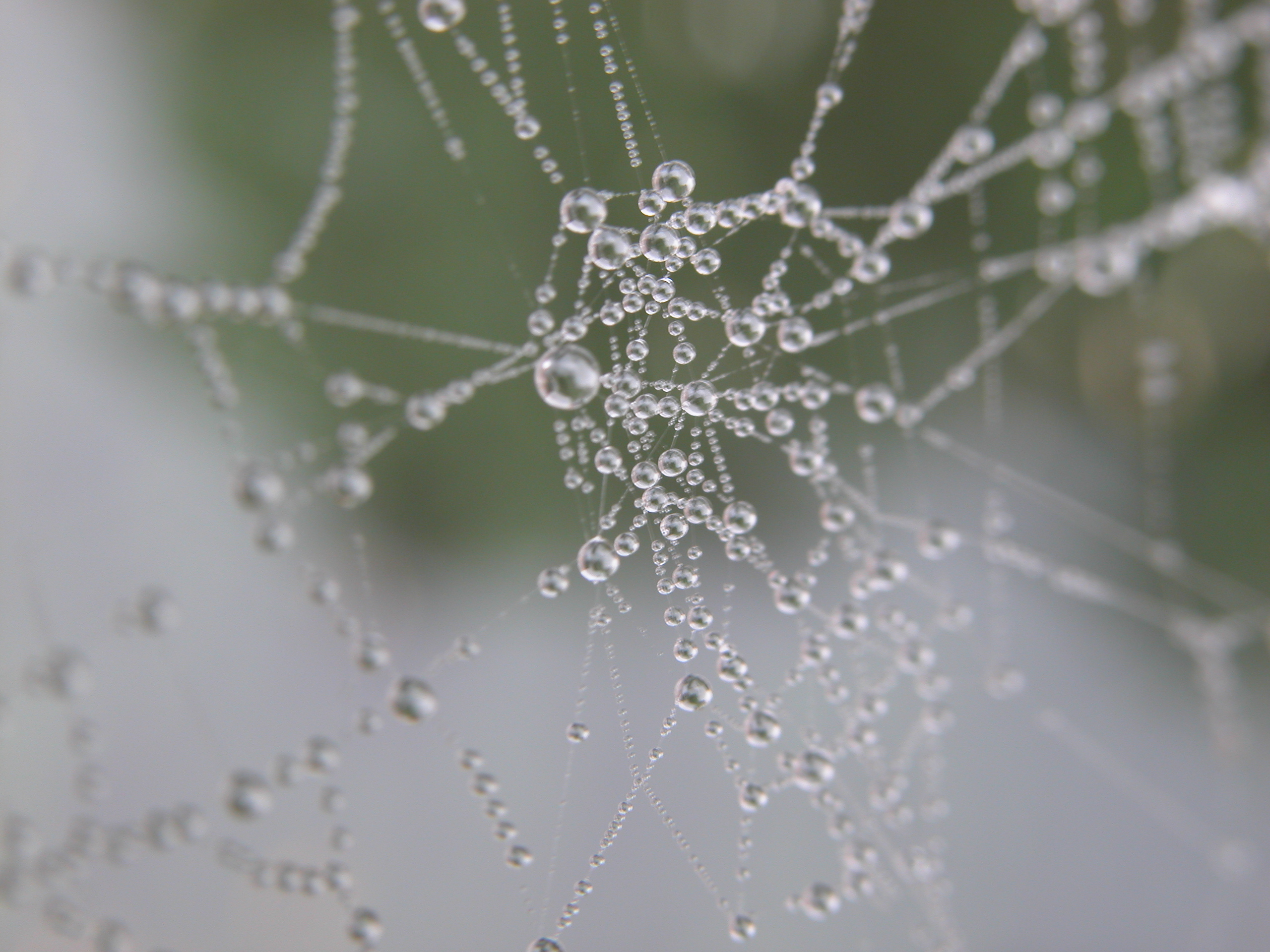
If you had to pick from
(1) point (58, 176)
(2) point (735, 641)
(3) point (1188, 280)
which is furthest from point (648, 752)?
(1) point (58, 176)

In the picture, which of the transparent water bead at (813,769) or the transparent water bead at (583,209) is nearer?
the transparent water bead at (583,209)

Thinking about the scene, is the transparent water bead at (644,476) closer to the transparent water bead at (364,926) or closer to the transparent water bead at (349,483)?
the transparent water bead at (349,483)

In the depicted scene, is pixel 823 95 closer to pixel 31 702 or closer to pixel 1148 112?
pixel 1148 112

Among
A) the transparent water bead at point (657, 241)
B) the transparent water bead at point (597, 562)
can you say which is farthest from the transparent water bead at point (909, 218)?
the transparent water bead at point (597, 562)

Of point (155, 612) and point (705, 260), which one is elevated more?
point (705, 260)

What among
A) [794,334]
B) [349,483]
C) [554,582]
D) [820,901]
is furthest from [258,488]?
[820,901]

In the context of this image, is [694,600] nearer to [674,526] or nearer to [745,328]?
[674,526]
